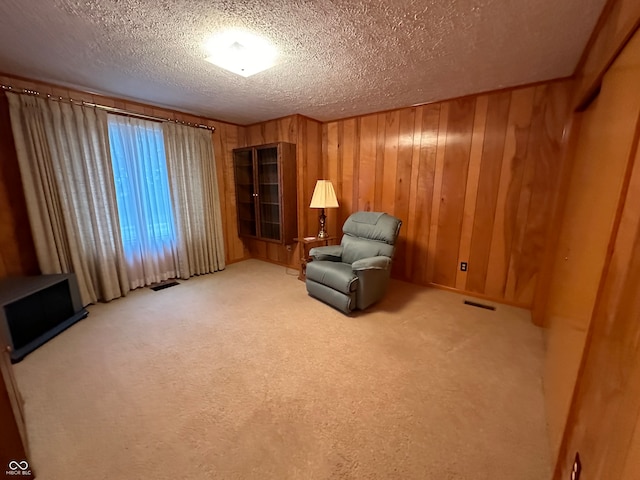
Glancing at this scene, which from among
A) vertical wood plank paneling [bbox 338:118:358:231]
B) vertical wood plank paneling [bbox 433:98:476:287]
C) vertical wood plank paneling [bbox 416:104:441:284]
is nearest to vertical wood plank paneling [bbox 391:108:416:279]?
vertical wood plank paneling [bbox 416:104:441:284]

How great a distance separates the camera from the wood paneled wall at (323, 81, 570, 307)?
253cm

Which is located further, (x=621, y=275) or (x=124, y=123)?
(x=124, y=123)

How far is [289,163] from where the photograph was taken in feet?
11.9

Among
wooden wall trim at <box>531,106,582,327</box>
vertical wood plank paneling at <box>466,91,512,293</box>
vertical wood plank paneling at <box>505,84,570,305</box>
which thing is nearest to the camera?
wooden wall trim at <box>531,106,582,327</box>

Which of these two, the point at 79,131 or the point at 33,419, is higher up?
the point at 79,131

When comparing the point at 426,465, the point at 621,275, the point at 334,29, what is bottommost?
the point at 426,465

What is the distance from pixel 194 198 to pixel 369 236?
2481 mm

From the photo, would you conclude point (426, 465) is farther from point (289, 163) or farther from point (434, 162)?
point (289, 163)

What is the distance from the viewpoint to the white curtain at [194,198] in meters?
3.37

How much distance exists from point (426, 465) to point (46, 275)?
3.41 metres

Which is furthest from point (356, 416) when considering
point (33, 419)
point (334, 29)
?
point (334, 29)

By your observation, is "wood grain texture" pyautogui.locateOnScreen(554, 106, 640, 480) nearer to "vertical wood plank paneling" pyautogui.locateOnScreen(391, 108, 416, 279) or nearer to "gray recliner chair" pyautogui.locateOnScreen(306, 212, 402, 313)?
"gray recliner chair" pyautogui.locateOnScreen(306, 212, 402, 313)

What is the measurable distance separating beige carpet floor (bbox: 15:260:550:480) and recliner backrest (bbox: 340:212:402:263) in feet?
2.22

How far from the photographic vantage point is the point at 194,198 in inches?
142
